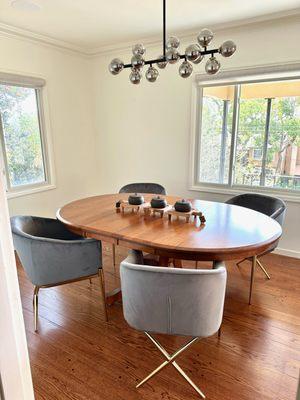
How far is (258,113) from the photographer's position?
3.22 m

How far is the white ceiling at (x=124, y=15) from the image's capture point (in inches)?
99.0

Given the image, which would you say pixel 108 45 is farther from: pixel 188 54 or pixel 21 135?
pixel 188 54

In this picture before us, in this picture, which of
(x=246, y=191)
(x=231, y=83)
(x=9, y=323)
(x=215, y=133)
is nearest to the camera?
(x=9, y=323)

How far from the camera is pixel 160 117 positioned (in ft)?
12.3

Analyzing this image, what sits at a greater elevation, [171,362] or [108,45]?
[108,45]

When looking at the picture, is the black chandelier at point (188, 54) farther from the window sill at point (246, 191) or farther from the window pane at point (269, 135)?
the window sill at point (246, 191)

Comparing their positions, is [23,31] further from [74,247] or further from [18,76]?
[74,247]

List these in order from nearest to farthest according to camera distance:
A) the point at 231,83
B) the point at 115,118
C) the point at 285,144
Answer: the point at 285,144
the point at 231,83
the point at 115,118

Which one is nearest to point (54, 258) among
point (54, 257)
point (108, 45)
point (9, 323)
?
point (54, 257)

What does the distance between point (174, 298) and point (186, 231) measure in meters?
0.60

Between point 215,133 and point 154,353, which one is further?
point 215,133

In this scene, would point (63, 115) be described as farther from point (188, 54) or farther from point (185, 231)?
point (185, 231)

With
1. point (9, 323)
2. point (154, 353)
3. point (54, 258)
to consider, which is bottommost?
point (154, 353)

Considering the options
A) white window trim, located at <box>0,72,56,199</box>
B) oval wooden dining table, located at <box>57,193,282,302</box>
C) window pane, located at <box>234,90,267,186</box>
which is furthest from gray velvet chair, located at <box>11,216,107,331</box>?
window pane, located at <box>234,90,267,186</box>
